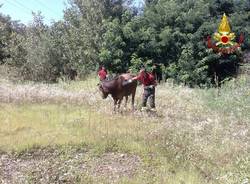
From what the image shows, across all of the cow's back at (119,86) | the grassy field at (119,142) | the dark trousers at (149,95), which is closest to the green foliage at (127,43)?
the grassy field at (119,142)

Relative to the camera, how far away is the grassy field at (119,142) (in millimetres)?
10086

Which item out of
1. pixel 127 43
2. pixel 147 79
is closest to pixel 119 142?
pixel 147 79

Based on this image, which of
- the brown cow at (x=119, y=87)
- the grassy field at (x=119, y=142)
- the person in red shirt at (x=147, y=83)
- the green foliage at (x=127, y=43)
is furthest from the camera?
the green foliage at (x=127, y=43)

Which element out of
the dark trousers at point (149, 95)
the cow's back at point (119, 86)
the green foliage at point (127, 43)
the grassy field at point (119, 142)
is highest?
the green foliage at point (127, 43)

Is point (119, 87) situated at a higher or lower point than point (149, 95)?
higher

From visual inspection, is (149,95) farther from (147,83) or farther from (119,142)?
(119,142)

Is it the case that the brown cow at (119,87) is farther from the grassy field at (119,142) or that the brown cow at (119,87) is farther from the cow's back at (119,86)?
the grassy field at (119,142)

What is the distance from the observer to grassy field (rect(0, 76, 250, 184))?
10086 millimetres

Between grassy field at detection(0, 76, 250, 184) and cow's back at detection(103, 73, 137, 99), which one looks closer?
grassy field at detection(0, 76, 250, 184)

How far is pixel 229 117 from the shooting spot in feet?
53.4

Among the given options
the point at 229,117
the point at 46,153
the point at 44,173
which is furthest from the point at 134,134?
the point at 229,117

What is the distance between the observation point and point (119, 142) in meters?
12.2

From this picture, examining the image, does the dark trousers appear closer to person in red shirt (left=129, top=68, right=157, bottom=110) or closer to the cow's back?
person in red shirt (left=129, top=68, right=157, bottom=110)

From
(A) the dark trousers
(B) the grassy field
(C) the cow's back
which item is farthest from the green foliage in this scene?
(A) the dark trousers
